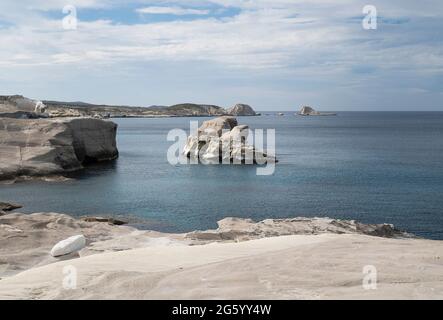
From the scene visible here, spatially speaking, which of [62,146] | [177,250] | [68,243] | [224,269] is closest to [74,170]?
[62,146]

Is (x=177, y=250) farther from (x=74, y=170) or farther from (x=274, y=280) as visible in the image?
(x=74, y=170)

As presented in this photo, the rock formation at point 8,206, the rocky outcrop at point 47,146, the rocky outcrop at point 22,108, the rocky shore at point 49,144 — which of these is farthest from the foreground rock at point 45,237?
the rocky outcrop at point 22,108

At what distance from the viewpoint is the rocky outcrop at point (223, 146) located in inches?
2876

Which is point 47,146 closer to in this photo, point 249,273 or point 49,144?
point 49,144

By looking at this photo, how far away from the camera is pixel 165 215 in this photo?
39000 mm

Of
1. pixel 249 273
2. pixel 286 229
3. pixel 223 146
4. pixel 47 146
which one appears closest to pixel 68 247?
pixel 286 229

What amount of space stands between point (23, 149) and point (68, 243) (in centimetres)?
4365

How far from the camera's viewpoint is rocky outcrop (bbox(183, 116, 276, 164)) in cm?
7306

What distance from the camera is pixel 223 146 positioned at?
7538 centimetres

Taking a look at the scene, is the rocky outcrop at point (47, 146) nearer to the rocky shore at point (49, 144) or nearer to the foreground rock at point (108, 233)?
the rocky shore at point (49, 144)

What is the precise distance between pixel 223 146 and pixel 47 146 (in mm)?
24450

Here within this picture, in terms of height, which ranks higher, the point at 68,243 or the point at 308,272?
the point at 308,272

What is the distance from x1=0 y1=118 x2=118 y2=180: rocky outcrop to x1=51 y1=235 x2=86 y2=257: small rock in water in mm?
36664
